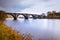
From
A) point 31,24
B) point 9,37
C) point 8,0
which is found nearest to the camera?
point 9,37

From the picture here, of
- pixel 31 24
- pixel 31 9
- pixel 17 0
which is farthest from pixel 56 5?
pixel 31 24

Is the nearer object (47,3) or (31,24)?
(47,3)

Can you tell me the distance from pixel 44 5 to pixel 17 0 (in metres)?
0.69

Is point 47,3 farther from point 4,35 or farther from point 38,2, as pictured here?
point 4,35

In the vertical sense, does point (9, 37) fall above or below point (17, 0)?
below

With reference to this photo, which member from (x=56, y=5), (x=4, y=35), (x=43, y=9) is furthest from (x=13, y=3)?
(x=4, y=35)

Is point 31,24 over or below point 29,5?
below

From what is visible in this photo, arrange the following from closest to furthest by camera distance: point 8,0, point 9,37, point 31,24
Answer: point 9,37, point 8,0, point 31,24

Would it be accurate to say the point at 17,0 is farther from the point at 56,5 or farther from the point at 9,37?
the point at 9,37

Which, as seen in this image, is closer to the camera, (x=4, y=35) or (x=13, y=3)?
(x=4, y=35)

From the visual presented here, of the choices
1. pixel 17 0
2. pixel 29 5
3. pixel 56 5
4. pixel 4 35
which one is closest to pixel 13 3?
pixel 17 0

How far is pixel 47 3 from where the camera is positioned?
4.31 metres

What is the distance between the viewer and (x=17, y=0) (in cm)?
430

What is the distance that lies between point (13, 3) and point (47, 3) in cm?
86
